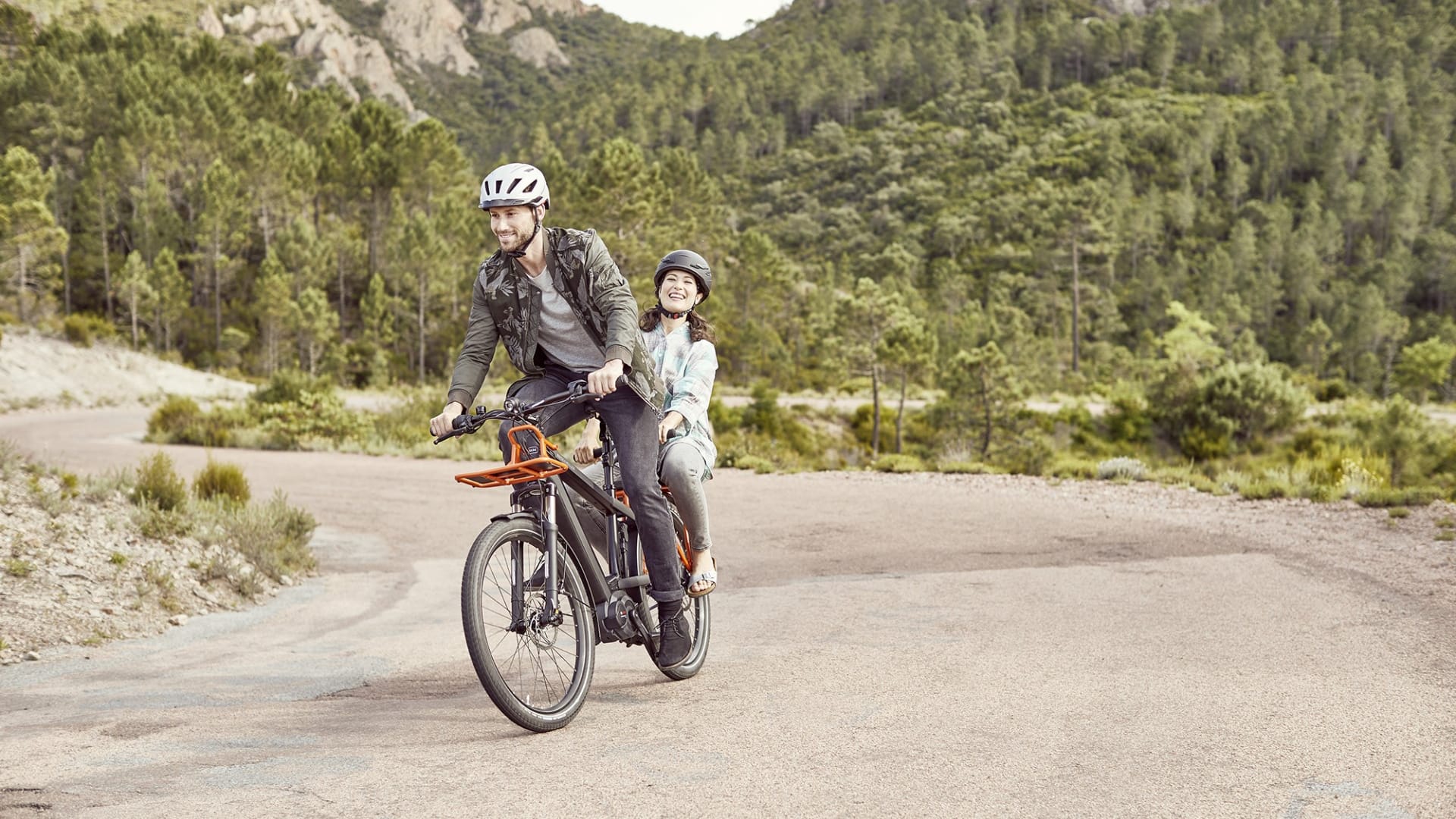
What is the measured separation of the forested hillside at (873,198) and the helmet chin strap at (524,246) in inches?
955

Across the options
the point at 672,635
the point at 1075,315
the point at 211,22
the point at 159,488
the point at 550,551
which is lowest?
the point at 672,635

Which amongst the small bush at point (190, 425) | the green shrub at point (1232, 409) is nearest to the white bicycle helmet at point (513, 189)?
the small bush at point (190, 425)

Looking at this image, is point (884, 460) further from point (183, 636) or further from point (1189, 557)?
point (183, 636)

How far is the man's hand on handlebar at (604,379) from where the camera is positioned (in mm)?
3590

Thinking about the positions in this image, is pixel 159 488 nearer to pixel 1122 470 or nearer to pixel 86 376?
pixel 1122 470

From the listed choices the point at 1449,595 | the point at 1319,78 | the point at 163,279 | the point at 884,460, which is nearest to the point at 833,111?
the point at 1319,78

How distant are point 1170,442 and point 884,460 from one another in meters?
13.5

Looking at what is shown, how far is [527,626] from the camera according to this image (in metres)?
3.63

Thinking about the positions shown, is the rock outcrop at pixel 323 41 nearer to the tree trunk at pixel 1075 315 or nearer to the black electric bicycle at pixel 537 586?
the tree trunk at pixel 1075 315

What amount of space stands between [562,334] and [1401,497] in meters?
9.61

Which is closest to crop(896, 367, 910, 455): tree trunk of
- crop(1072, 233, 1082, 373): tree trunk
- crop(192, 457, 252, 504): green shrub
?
crop(192, 457, 252, 504): green shrub

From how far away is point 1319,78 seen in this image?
12281 cm

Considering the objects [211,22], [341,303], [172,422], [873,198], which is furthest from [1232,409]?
[211,22]

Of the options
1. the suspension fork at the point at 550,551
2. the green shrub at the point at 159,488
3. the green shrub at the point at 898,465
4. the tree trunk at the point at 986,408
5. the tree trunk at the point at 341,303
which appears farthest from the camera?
the tree trunk at the point at 341,303
